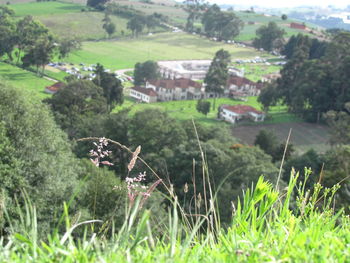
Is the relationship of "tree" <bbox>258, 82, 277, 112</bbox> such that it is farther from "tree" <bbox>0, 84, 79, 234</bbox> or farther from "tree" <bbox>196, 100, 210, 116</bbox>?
"tree" <bbox>0, 84, 79, 234</bbox>

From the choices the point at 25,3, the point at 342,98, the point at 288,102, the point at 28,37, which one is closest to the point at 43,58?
the point at 28,37

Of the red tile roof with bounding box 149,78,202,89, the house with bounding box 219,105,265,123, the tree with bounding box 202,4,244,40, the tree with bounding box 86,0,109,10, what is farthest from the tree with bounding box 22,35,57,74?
the tree with bounding box 202,4,244,40

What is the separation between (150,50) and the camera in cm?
6831

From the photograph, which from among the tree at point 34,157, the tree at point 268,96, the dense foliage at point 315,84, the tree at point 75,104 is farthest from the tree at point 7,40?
the tree at point 34,157

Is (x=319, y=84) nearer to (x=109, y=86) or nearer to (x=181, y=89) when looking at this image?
(x=181, y=89)

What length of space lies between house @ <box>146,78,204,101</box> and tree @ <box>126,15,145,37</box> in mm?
28428

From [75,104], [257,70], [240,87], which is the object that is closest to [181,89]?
[240,87]

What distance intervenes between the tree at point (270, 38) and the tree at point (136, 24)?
17.5m

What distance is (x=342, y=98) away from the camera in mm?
37125

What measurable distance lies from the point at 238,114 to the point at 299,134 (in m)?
5.23

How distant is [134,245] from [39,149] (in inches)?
402

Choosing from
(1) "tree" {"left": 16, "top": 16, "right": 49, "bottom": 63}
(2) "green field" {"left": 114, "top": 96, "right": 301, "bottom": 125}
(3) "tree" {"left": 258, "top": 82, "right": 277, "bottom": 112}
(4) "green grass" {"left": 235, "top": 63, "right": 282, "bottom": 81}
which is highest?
(1) "tree" {"left": 16, "top": 16, "right": 49, "bottom": 63}

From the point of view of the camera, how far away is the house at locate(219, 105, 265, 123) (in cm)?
3922

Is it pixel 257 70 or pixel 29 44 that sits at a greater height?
pixel 29 44
